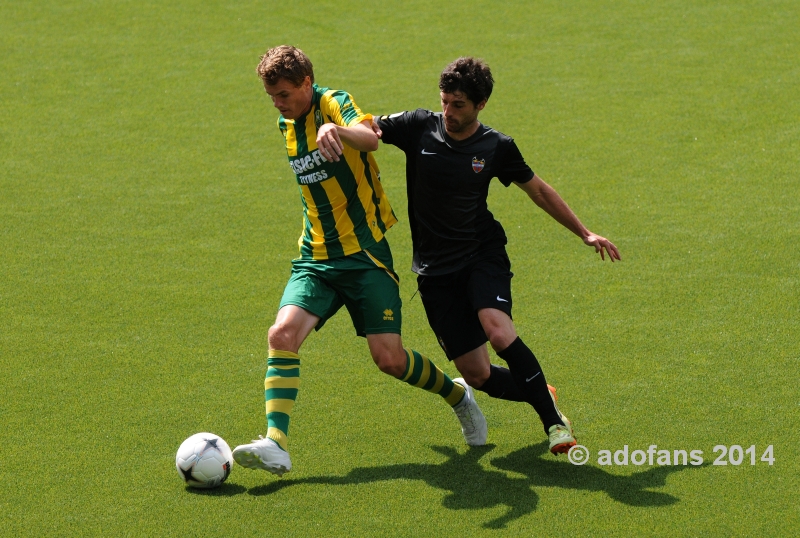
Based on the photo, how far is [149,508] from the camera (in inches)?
206

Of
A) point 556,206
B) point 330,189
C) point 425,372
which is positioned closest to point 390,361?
point 425,372

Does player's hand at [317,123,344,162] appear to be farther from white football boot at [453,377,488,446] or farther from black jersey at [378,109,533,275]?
white football boot at [453,377,488,446]

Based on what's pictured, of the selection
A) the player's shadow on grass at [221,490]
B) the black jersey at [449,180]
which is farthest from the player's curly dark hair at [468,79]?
the player's shadow on grass at [221,490]

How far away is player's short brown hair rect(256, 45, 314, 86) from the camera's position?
5.43m

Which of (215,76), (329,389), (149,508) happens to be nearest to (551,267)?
(329,389)

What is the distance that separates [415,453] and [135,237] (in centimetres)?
393

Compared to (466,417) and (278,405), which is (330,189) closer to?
(278,405)

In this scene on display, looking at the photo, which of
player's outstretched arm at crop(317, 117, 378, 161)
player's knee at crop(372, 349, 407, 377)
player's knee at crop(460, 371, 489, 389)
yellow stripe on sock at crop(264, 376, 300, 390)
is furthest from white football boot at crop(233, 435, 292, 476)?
player's outstretched arm at crop(317, 117, 378, 161)

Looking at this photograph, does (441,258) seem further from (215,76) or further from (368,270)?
(215,76)

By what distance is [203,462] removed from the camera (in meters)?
5.32

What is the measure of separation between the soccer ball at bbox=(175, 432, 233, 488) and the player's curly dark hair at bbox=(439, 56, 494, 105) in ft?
7.10

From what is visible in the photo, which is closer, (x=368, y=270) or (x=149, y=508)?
(x=149, y=508)

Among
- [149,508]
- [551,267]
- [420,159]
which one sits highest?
[420,159]

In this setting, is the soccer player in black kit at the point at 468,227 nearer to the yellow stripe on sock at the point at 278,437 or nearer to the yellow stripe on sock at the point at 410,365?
the yellow stripe on sock at the point at 410,365
